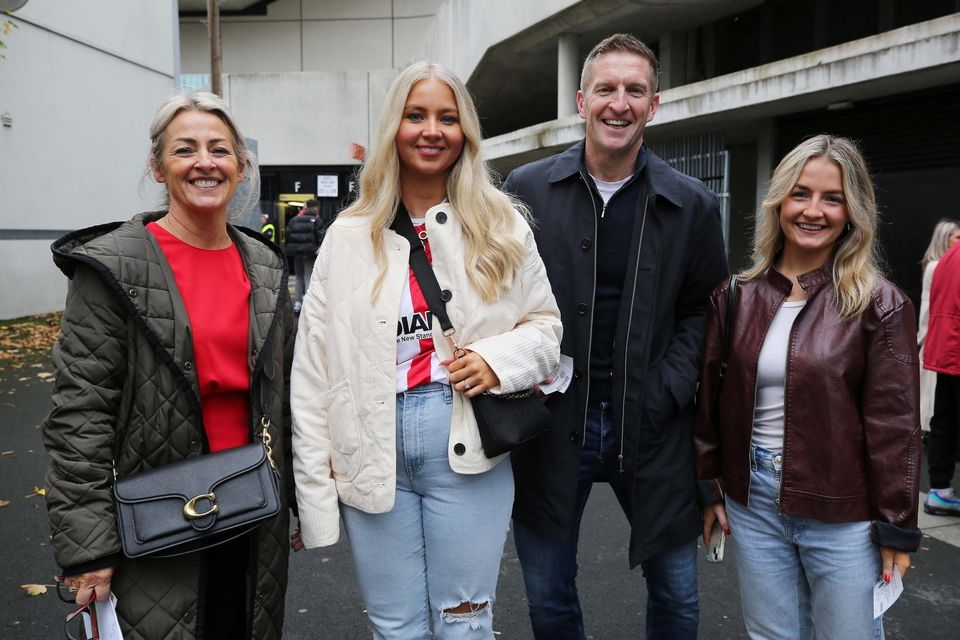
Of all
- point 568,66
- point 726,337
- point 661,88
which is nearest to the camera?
point 726,337

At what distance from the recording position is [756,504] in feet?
8.09

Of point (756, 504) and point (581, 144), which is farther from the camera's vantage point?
point (581, 144)

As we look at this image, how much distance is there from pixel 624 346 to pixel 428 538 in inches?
36.7

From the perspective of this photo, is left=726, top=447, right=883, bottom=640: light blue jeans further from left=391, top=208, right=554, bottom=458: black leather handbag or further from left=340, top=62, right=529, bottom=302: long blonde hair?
left=340, top=62, right=529, bottom=302: long blonde hair

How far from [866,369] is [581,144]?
4.22 ft

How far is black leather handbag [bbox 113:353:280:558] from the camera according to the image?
6.71 ft

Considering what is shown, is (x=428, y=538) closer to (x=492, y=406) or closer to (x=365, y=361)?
(x=492, y=406)

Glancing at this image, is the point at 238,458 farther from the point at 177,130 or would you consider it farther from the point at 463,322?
the point at 177,130

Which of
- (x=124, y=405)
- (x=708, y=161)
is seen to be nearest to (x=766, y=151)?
(x=708, y=161)

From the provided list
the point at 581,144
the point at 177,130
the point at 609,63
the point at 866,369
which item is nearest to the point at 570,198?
the point at 581,144

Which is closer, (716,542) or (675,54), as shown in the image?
(716,542)

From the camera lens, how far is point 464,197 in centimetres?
241

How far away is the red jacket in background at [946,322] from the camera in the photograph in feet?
17.5

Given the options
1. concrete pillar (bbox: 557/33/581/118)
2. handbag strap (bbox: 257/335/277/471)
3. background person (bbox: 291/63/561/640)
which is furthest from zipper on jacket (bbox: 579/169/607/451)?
concrete pillar (bbox: 557/33/581/118)
